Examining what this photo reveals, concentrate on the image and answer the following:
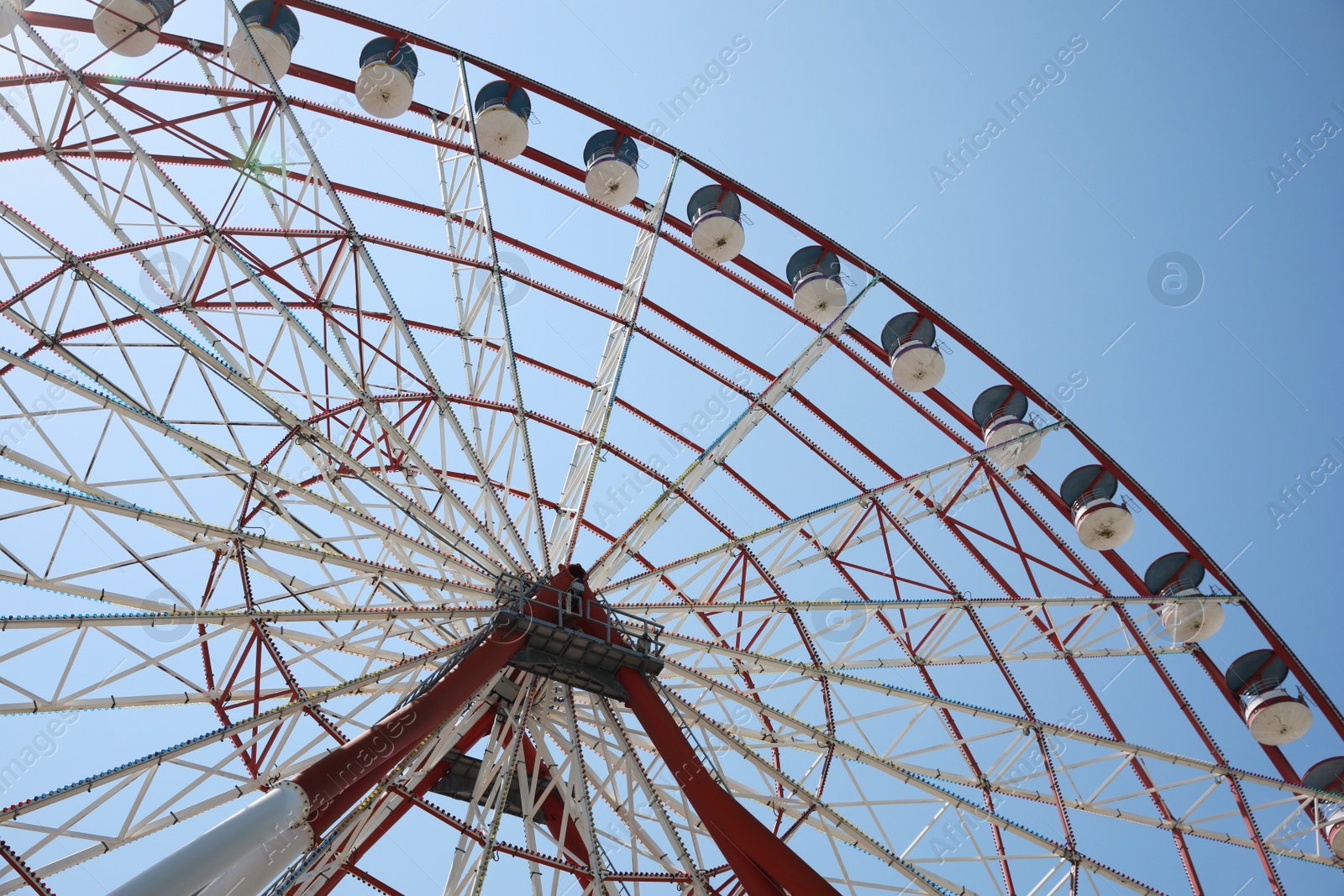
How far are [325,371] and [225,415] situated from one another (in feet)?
16.2

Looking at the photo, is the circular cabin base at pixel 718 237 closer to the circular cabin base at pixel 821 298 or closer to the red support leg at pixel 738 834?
the circular cabin base at pixel 821 298

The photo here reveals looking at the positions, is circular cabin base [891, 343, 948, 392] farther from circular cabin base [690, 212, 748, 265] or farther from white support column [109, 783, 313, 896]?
white support column [109, 783, 313, 896]

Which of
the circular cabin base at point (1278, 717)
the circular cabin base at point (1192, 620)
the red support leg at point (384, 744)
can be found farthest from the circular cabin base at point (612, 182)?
the circular cabin base at point (1278, 717)

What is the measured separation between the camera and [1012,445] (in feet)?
74.3

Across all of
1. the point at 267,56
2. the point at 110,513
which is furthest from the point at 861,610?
the point at 267,56

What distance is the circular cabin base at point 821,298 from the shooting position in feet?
75.4

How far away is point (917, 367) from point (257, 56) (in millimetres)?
12861

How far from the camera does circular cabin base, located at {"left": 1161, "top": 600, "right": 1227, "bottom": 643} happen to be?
74.6 feet

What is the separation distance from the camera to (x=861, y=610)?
20.6m

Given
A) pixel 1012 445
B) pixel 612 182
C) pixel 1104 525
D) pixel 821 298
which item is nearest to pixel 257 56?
pixel 612 182

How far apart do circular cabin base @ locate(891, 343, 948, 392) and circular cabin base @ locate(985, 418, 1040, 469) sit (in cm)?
153

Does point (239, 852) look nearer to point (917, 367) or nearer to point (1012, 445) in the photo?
point (917, 367)

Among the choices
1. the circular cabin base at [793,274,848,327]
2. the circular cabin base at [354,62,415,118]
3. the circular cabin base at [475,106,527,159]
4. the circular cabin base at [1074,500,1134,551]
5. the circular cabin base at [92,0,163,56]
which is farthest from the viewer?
the circular cabin base at [793,274,848,327]

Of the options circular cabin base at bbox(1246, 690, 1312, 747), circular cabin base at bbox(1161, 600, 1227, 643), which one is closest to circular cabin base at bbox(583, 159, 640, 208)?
circular cabin base at bbox(1161, 600, 1227, 643)
